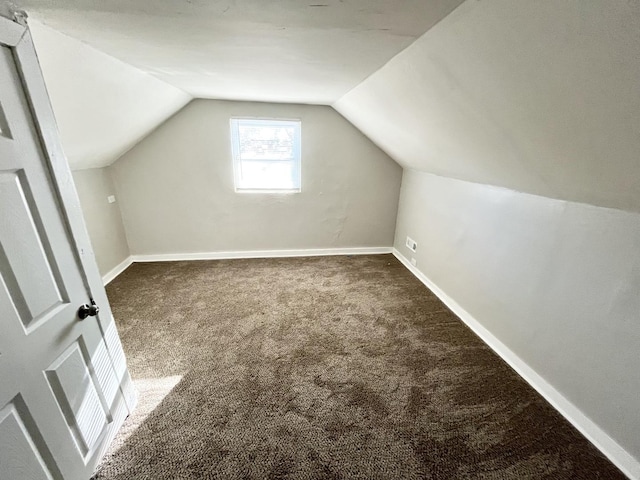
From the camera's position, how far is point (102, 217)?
2896 mm

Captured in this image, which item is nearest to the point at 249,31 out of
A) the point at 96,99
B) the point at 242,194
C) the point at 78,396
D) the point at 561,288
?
the point at 96,99

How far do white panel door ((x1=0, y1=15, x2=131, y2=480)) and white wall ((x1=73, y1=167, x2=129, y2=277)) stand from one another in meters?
1.96

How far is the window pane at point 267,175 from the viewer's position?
3.41 m

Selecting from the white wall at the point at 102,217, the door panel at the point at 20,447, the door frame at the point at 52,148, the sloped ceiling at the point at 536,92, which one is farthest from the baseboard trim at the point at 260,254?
the door panel at the point at 20,447

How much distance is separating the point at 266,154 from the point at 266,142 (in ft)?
0.46

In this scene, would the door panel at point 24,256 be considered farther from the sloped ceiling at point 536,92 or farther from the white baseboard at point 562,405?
the white baseboard at point 562,405

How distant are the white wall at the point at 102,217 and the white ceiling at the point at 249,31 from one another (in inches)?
62.5

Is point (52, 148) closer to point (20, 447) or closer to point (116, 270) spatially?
point (20, 447)

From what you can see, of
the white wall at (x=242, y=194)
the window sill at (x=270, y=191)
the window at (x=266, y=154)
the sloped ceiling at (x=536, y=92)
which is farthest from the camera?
the window sill at (x=270, y=191)

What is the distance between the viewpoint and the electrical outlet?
3.30 metres

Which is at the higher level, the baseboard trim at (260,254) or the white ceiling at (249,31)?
the white ceiling at (249,31)

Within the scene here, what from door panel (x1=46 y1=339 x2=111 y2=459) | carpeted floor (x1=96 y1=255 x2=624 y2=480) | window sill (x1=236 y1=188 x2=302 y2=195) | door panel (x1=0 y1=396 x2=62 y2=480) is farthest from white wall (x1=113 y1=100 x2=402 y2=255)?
door panel (x1=0 y1=396 x2=62 y2=480)

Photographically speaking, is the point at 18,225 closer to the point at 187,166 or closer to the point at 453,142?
the point at 453,142

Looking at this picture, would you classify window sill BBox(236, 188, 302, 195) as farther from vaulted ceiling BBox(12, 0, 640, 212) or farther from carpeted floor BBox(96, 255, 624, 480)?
vaulted ceiling BBox(12, 0, 640, 212)
